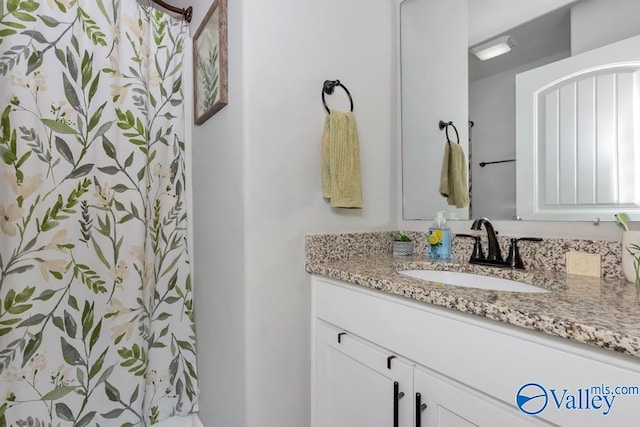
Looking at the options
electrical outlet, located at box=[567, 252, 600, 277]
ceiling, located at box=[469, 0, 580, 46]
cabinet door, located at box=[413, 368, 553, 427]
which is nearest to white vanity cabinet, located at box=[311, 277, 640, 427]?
cabinet door, located at box=[413, 368, 553, 427]

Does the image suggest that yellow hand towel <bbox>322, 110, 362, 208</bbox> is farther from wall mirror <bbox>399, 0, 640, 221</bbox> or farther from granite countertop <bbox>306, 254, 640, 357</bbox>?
wall mirror <bbox>399, 0, 640, 221</bbox>

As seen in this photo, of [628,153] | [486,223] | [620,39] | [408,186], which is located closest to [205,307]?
[408,186]

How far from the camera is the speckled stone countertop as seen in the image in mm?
519

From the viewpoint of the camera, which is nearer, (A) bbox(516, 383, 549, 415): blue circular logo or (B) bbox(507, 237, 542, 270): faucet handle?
(A) bbox(516, 383, 549, 415): blue circular logo

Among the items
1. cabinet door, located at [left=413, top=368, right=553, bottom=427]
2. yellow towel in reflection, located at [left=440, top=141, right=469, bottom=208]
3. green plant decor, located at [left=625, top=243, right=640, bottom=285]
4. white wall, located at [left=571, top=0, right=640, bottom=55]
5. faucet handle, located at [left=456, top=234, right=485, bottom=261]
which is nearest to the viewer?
cabinet door, located at [left=413, top=368, right=553, bottom=427]

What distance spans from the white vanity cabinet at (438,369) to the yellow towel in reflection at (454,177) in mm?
639

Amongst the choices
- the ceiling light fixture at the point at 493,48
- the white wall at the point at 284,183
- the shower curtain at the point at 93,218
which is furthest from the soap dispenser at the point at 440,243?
the shower curtain at the point at 93,218

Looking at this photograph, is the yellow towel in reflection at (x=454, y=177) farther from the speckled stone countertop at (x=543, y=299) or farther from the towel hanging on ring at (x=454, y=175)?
the speckled stone countertop at (x=543, y=299)

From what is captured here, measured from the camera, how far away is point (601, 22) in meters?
0.98

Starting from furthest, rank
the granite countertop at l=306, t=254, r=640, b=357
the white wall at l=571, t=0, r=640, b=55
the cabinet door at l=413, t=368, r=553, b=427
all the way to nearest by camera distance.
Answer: the white wall at l=571, t=0, r=640, b=55, the cabinet door at l=413, t=368, r=553, b=427, the granite countertop at l=306, t=254, r=640, b=357

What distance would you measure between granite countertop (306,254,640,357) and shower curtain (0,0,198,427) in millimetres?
900

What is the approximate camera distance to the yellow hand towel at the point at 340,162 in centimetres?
120

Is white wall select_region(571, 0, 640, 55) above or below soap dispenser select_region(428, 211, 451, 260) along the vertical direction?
above

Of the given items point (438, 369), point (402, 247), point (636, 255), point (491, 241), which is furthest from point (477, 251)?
point (438, 369)
